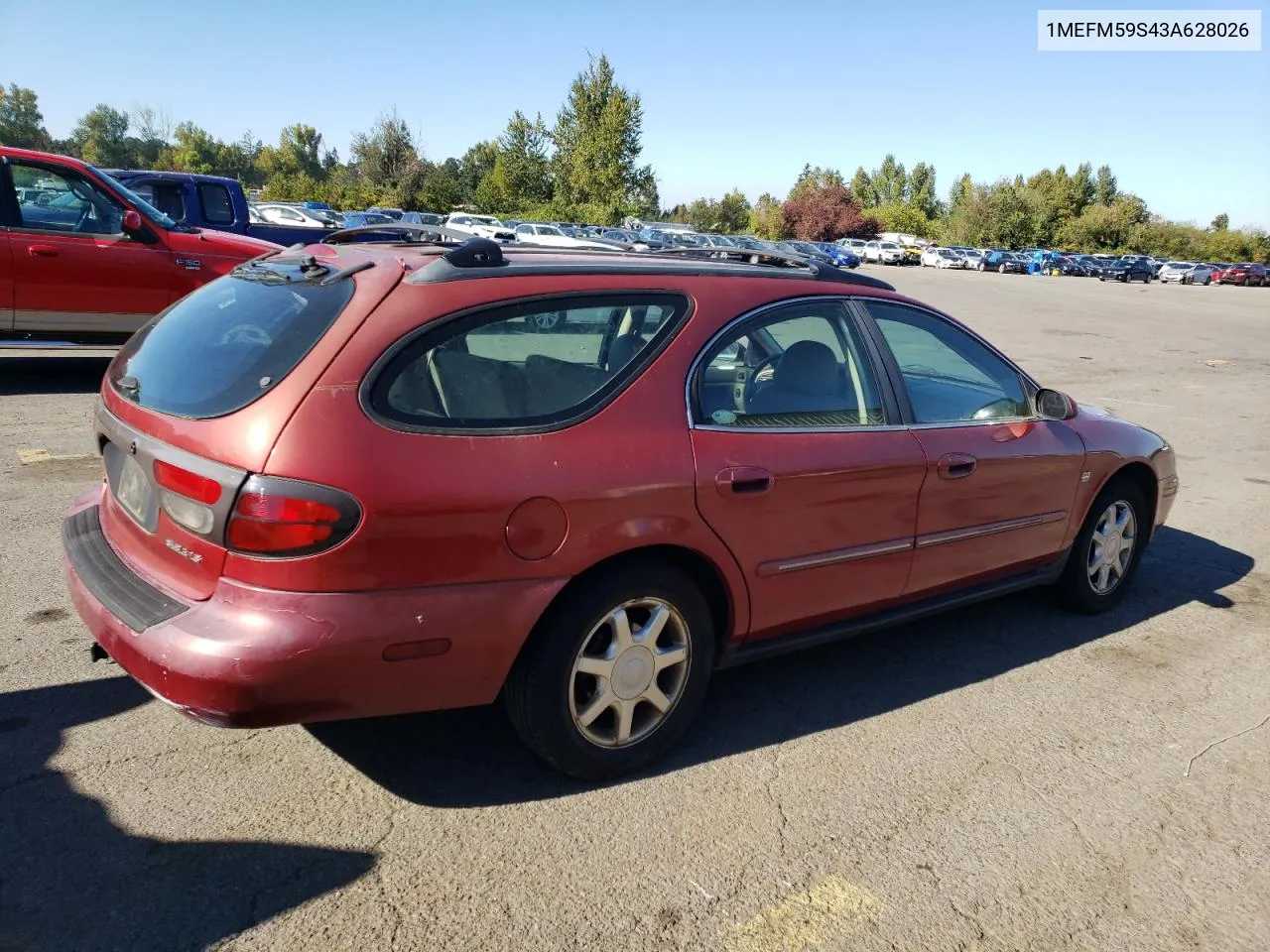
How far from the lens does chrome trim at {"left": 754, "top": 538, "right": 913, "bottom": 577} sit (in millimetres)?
3359

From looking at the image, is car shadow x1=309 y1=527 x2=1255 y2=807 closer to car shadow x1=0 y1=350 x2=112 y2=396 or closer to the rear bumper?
the rear bumper

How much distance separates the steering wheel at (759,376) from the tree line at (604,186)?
177 feet

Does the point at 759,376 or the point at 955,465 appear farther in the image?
the point at 955,465

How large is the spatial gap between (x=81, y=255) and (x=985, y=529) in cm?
781

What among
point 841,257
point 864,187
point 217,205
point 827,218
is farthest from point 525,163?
point 864,187

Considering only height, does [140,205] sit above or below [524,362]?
below

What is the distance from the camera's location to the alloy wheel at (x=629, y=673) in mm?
3020

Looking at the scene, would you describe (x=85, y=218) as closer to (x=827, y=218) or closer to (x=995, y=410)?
(x=995, y=410)

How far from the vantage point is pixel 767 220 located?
94.6 m

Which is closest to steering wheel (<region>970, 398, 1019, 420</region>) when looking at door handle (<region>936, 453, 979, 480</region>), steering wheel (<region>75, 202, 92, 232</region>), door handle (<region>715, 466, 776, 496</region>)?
door handle (<region>936, 453, 979, 480</region>)

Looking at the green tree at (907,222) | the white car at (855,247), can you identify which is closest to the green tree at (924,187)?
the green tree at (907,222)

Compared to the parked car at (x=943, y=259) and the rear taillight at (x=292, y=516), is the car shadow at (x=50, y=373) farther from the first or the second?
the parked car at (x=943, y=259)

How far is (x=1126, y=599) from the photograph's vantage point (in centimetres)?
517

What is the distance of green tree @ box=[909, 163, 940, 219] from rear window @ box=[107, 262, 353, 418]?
127 metres
